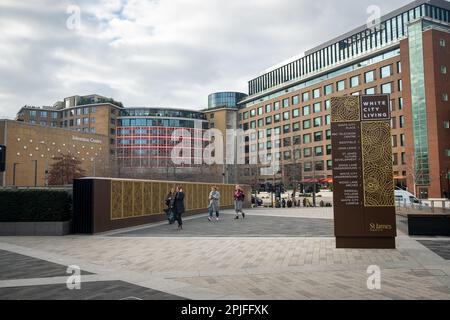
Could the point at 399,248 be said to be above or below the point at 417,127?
below

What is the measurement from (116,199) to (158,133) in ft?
318

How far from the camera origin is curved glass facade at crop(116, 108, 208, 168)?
109 metres

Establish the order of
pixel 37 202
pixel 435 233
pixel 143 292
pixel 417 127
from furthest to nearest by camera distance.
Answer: pixel 417 127, pixel 37 202, pixel 435 233, pixel 143 292

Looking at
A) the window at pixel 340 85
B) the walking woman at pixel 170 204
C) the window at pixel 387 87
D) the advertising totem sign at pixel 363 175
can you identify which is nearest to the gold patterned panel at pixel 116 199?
the walking woman at pixel 170 204

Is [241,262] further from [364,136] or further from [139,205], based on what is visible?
[139,205]

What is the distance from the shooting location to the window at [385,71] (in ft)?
216

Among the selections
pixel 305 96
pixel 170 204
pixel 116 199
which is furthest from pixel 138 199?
pixel 305 96

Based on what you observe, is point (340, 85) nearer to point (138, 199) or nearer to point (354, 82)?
point (354, 82)

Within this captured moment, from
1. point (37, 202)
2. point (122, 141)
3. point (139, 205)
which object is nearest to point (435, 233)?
point (139, 205)

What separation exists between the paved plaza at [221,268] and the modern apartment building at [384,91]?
4194 cm

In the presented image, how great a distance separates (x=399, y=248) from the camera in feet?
32.7

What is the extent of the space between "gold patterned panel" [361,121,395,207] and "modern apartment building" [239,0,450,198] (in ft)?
137
